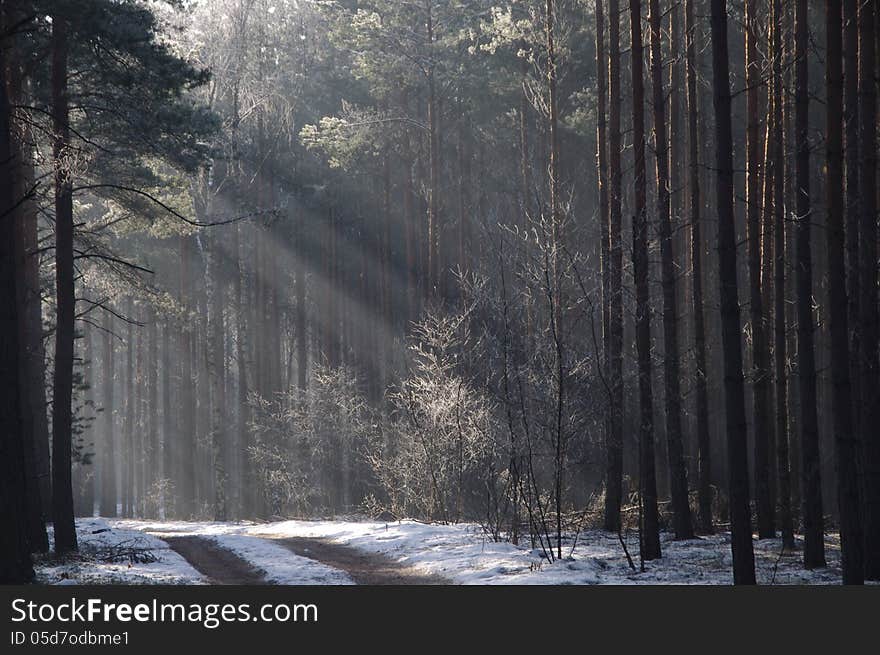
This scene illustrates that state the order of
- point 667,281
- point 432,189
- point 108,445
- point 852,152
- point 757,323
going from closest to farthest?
point 852,152 < point 667,281 < point 757,323 < point 432,189 < point 108,445

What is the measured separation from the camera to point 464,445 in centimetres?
2092

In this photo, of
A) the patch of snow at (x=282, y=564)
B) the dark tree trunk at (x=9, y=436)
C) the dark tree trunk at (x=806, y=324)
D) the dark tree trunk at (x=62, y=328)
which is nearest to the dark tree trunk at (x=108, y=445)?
the patch of snow at (x=282, y=564)

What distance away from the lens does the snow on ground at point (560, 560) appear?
1197 centimetres

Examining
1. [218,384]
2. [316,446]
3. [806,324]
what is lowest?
[316,446]

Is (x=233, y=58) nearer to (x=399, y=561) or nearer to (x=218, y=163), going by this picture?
(x=218, y=163)

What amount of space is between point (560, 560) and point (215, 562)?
19.3 feet

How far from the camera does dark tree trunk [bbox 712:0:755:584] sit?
10508 millimetres

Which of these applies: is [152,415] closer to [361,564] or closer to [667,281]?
[361,564]

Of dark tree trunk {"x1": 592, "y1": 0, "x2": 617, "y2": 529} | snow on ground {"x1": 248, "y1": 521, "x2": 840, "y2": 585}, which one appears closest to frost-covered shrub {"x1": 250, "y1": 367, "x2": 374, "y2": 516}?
snow on ground {"x1": 248, "y1": 521, "x2": 840, "y2": 585}

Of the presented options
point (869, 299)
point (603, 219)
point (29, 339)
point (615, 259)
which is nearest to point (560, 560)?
point (869, 299)

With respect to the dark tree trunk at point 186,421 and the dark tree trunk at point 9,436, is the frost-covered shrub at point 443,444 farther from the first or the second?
the dark tree trunk at point 186,421

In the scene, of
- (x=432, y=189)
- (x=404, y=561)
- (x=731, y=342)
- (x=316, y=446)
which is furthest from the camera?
(x=316, y=446)

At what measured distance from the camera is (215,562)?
1552cm

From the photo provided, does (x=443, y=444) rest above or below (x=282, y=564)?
above
